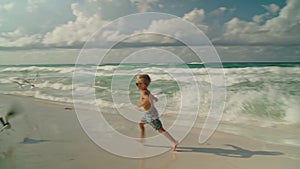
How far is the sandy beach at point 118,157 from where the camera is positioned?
3.61 meters

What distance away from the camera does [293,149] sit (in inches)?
172

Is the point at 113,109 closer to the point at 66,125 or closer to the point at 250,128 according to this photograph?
the point at 66,125

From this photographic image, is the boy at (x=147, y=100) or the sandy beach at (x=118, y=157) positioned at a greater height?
the boy at (x=147, y=100)

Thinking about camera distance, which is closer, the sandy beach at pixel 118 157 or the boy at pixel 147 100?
the sandy beach at pixel 118 157

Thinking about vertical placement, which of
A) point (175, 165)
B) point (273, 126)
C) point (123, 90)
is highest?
point (123, 90)

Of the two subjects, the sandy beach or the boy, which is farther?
the boy

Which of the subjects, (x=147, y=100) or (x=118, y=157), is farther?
(x=147, y=100)

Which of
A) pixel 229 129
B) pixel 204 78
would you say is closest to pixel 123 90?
pixel 204 78

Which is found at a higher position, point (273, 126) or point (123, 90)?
point (123, 90)

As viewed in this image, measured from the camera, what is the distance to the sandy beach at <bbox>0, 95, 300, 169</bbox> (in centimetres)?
361

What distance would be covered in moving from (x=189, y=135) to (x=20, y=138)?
3005 mm

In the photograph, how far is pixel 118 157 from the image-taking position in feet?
12.7

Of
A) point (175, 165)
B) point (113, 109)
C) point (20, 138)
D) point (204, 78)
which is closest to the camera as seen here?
point (175, 165)

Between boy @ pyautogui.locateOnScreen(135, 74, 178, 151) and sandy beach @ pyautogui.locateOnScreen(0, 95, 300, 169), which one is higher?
boy @ pyautogui.locateOnScreen(135, 74, 178, 151)
